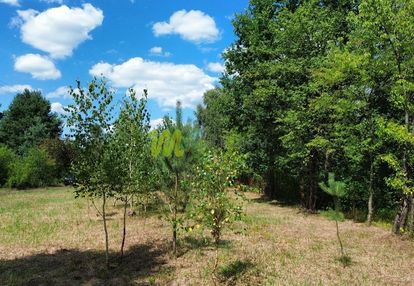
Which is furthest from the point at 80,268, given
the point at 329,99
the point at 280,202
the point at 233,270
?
the point at 280,202

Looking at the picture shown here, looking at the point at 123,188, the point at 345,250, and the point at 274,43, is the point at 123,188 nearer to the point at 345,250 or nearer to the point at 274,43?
the point at 345,250

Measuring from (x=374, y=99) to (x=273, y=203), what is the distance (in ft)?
41.1

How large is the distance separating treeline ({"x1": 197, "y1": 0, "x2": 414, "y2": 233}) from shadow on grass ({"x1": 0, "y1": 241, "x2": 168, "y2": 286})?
5062 millimetres

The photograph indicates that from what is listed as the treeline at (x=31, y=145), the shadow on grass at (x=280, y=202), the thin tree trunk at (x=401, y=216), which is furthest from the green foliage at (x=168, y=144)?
the treeline at (x=31, y=145)

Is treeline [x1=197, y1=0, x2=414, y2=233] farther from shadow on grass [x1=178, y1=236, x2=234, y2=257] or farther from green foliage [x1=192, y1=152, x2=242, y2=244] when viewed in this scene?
green foliage [x1=192, y1=152, x2=242, y2=244]

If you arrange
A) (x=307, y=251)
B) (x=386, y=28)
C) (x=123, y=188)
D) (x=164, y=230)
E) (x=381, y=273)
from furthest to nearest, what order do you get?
(x=164, y=230), (x=386, y=28), (x=307, y=251), (x=123, y=188), (x=381, y=273)

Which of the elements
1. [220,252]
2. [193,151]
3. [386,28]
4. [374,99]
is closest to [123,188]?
[193,151]

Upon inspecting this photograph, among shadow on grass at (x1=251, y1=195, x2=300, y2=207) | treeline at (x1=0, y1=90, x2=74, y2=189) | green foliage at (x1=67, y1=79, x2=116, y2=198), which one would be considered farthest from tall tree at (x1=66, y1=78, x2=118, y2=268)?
treeline at (x1=0, y1=90, x2=74, y2=189)

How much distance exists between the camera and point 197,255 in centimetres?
1270

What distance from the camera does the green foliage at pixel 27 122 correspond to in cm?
5850

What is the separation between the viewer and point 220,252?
12914 millimetres

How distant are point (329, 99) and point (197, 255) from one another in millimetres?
11856

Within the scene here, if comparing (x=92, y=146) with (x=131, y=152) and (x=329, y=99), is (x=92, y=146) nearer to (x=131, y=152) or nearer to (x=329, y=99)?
(x=131, y=152)

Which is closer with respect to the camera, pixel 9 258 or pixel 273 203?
pixel 9 258
